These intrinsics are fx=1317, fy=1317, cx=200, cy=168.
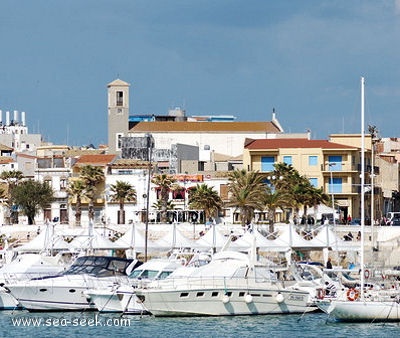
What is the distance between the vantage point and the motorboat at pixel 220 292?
5206cm

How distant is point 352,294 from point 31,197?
185ft

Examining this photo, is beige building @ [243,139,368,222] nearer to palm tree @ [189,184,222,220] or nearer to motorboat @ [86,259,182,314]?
palm tree @ [189,184,222,220]

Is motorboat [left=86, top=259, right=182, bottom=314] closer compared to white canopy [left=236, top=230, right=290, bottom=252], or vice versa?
motorboat [left=86, top=259, right=182, bottom=314]

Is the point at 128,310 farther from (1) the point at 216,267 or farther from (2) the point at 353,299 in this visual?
(2) the point at 353,299

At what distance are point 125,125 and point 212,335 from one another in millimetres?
79786

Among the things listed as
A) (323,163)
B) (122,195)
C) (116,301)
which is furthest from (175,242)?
(323,163)

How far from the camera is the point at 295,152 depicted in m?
104

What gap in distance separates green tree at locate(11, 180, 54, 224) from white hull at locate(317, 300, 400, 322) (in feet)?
184

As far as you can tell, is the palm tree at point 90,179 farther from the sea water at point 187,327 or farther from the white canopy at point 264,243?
the sea water at point 187,327

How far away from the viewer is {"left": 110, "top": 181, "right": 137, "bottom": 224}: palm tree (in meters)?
102

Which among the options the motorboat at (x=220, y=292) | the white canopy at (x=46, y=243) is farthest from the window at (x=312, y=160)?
the motorboat at (x=220, y=292)

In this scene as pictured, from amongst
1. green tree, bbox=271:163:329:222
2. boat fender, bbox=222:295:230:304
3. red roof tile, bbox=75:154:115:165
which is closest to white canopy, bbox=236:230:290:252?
green tree, bbox=271:163:329:222

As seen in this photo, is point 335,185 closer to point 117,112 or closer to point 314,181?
point 314,181

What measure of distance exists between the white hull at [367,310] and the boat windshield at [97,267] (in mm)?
11113
